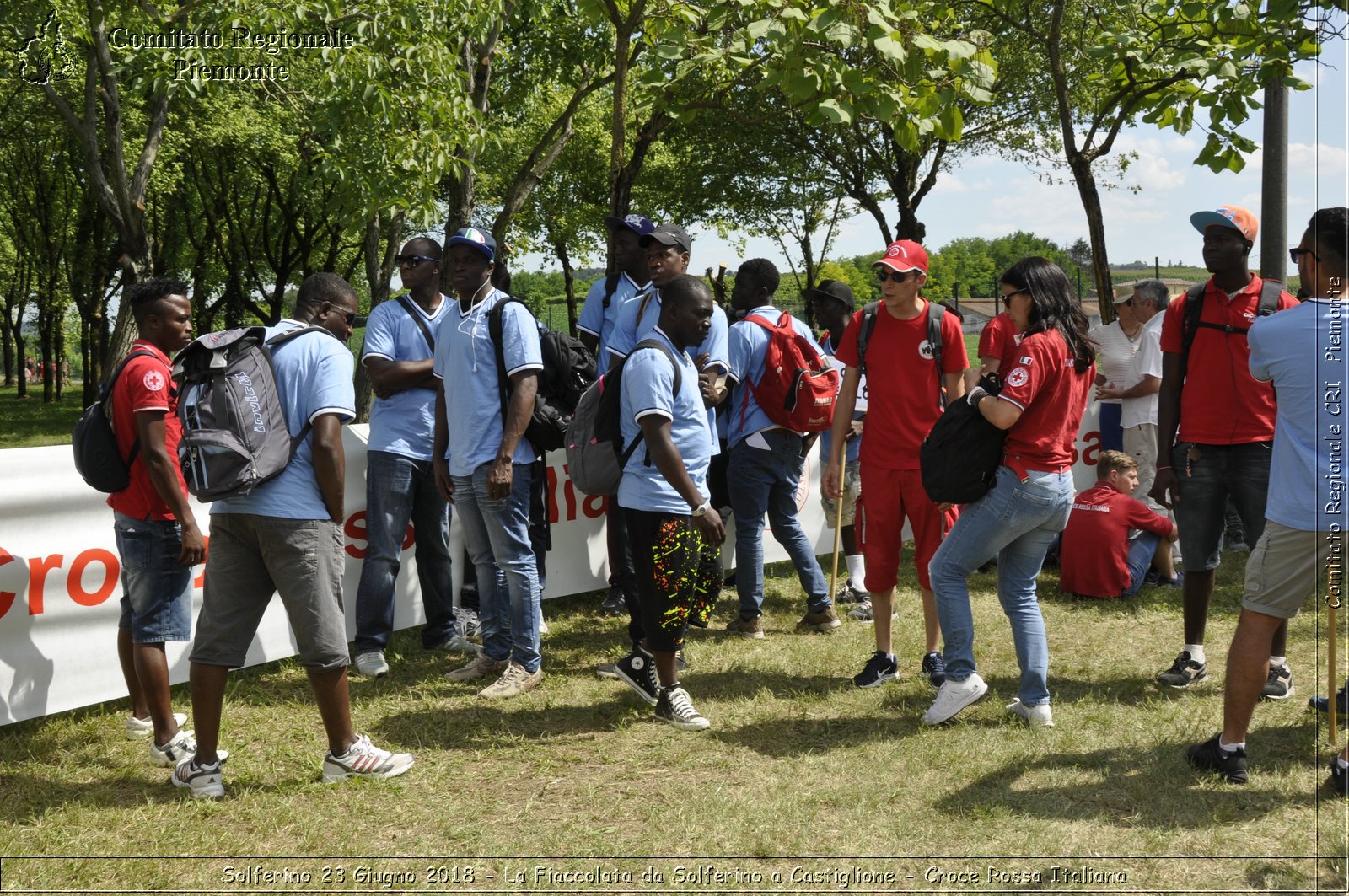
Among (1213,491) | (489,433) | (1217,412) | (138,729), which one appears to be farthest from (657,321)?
(138,729)

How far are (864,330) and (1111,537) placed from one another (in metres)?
2.89

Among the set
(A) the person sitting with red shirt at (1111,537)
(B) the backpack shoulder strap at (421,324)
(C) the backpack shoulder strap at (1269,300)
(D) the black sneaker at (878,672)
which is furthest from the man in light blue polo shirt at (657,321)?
(A) the person sitting with red shirt at (1111,537)

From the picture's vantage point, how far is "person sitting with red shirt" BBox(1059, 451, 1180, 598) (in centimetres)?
745

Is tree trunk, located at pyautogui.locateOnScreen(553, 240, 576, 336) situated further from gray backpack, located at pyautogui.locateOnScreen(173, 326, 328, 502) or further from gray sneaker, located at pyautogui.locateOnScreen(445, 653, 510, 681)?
gray backpack, located at pyautogui.locateOnScreen(173, 326, 328, 502)

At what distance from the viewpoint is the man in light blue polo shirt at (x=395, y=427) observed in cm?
596

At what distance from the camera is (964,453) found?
475 centimetres

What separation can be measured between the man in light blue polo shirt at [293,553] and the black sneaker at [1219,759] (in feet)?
11.2

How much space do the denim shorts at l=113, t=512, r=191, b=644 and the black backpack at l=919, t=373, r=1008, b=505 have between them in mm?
3142

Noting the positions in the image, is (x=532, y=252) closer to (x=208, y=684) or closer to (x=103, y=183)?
(x=103, y=183)

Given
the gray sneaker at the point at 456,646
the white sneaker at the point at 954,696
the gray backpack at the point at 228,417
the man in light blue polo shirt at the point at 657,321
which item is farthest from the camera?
the gray sneaker at the point at 456,646

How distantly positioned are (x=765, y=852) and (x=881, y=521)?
6.83 feet

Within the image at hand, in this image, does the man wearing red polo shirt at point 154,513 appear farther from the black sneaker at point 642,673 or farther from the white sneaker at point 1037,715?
the white sneaker at point 1037,715

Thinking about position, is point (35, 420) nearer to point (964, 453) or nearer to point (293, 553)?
point (293, 553)

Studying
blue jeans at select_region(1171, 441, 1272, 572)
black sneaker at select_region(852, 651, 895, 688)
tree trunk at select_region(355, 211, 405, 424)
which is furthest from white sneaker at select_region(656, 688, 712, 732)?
tree trunk at select_region(355, 211, 405, 424)
